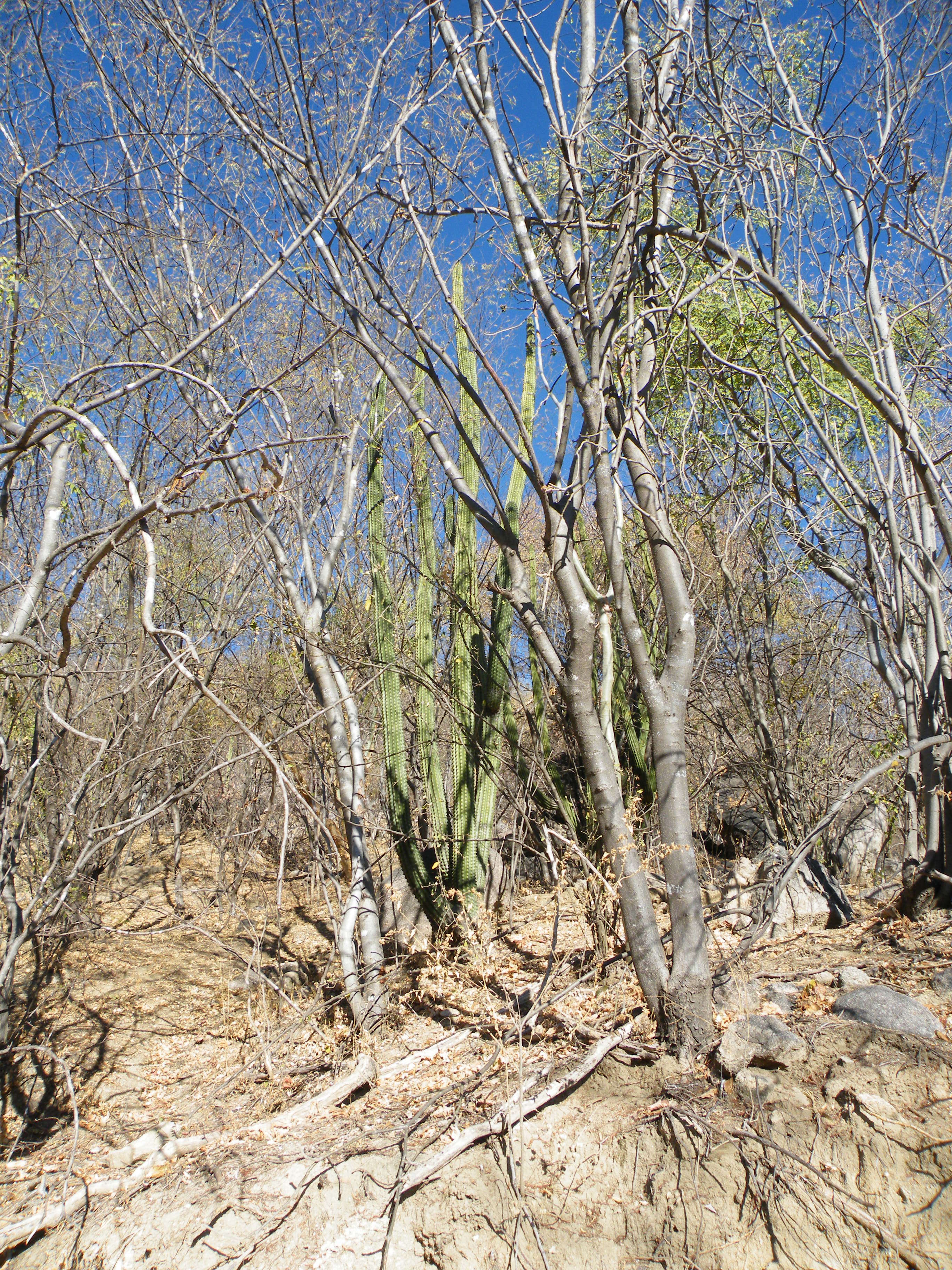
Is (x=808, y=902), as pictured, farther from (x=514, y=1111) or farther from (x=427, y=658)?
(x=427, y=658)

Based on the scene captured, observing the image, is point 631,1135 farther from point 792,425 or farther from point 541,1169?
point 792,425

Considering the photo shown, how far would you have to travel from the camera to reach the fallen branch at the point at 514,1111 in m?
3.09

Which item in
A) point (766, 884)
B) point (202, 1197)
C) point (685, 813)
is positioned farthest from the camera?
point (766, 884)

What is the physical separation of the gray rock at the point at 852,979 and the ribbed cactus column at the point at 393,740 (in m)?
2.43

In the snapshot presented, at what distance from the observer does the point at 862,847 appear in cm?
612

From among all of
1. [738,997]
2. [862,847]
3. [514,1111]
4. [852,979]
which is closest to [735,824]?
[862,847]

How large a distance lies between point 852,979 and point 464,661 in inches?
113

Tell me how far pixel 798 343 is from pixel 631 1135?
20.5 feet

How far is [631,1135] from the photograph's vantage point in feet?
10.3

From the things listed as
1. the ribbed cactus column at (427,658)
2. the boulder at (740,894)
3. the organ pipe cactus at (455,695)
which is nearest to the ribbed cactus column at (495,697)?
the organ pipe cactus at (455,695)

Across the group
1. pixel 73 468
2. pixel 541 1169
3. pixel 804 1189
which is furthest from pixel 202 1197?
pixel 73 468

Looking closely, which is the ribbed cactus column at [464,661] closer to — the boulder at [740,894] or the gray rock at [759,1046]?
the boulder at [740,894]

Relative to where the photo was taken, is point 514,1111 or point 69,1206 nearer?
point 69,1206

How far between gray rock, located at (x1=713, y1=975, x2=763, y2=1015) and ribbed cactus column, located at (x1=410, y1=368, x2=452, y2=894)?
198 cm
